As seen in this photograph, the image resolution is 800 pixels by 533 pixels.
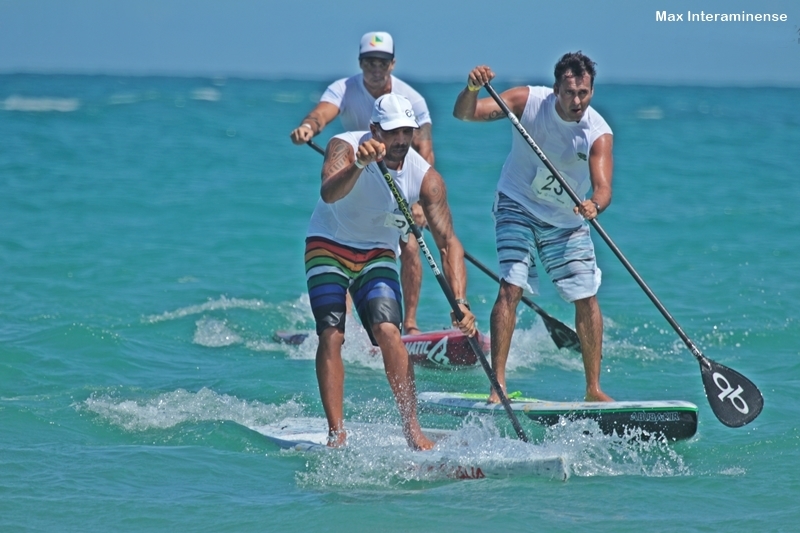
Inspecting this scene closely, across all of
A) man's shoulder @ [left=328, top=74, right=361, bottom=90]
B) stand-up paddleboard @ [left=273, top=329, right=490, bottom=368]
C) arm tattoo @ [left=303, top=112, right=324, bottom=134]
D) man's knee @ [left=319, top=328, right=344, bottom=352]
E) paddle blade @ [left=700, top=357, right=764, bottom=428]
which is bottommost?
stand-up paddleboard @ [left=273, top=329, right=490, bottom=368]

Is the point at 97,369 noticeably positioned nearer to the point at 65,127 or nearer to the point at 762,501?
the point at 762,501

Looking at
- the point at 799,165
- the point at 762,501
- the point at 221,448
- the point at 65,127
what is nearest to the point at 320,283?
the point at 221,448

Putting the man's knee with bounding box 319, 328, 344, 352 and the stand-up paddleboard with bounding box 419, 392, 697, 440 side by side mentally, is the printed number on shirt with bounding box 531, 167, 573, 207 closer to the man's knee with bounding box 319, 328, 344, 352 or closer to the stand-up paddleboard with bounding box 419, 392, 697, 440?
the stand-up paddleboard with bounding box 419, 392, 697, 440

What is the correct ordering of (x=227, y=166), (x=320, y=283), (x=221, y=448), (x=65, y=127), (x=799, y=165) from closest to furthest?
A: (x=320, y=283) → (x=221, y=448) → (x=227, y=166) → (x=799, y=165) → (x=65, y=127)

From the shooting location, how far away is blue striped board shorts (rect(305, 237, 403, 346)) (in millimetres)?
6191

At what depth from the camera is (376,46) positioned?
831 centimetres

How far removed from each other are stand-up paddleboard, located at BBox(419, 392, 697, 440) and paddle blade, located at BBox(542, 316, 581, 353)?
163cm

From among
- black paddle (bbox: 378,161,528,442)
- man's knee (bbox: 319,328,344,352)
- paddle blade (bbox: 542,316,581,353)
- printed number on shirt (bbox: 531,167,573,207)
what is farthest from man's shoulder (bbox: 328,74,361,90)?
man's knee (bbox: 319,328,344,352)

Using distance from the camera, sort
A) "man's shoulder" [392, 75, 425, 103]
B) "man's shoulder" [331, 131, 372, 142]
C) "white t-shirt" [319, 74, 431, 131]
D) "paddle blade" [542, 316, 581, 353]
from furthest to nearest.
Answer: "paddle blade" [542, 316, 581, 353]
"man's shoulder" [392, 75, 425, 103]
"white t-shirt" [319, 74, 431, 131]
"man's shoulder" [331, 131, 372, 142]

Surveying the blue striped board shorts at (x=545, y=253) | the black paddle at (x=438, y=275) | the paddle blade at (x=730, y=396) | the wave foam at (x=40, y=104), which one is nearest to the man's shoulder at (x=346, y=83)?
the blue striped board shorts at (x=545, y=253)

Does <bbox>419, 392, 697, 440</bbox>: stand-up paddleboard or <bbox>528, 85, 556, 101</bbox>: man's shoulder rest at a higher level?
<bbox>528, 85, 556, 101</bbox>: man's shoulder

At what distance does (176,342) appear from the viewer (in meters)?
9.63

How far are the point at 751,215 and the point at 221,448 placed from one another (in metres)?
14.2

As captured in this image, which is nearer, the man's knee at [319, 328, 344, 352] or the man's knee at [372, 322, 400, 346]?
the man's knee at [372, 322, 400, 346]
